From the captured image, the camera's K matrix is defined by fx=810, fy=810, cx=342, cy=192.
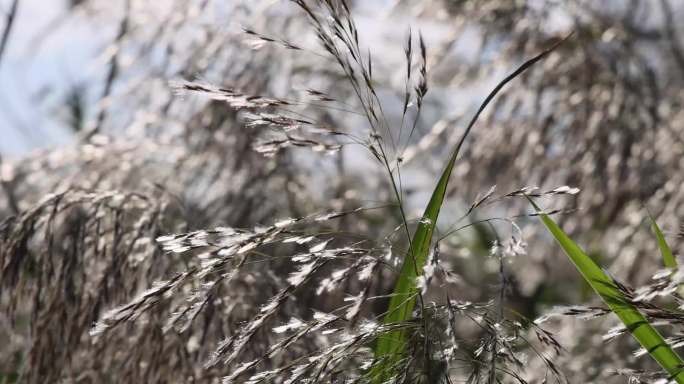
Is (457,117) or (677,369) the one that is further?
(457,117)

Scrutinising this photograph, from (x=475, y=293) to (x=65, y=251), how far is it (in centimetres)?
346

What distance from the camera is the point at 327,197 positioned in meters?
3.00

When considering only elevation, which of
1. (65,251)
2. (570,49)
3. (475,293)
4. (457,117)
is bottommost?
(475,293)

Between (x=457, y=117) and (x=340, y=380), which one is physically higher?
(x=457, y=117)

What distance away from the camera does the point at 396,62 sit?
11.4ft

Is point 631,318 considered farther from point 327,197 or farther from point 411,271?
point 327,197

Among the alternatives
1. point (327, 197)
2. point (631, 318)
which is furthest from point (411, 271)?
point (327, 197)

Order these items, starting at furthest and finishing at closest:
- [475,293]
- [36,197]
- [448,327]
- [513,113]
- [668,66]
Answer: [475,293] < [668,66] < [513,113] < [36,197] < [448,327]

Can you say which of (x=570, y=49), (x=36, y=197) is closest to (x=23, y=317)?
(x=36, y=197)

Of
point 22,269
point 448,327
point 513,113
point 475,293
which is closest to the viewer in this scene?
point 448,327

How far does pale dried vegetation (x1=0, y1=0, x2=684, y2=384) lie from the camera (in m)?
0.97

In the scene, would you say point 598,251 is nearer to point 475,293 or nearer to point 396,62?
point 475,293

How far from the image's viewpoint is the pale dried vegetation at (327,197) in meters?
0.97

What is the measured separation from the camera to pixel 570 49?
10.4 ft
